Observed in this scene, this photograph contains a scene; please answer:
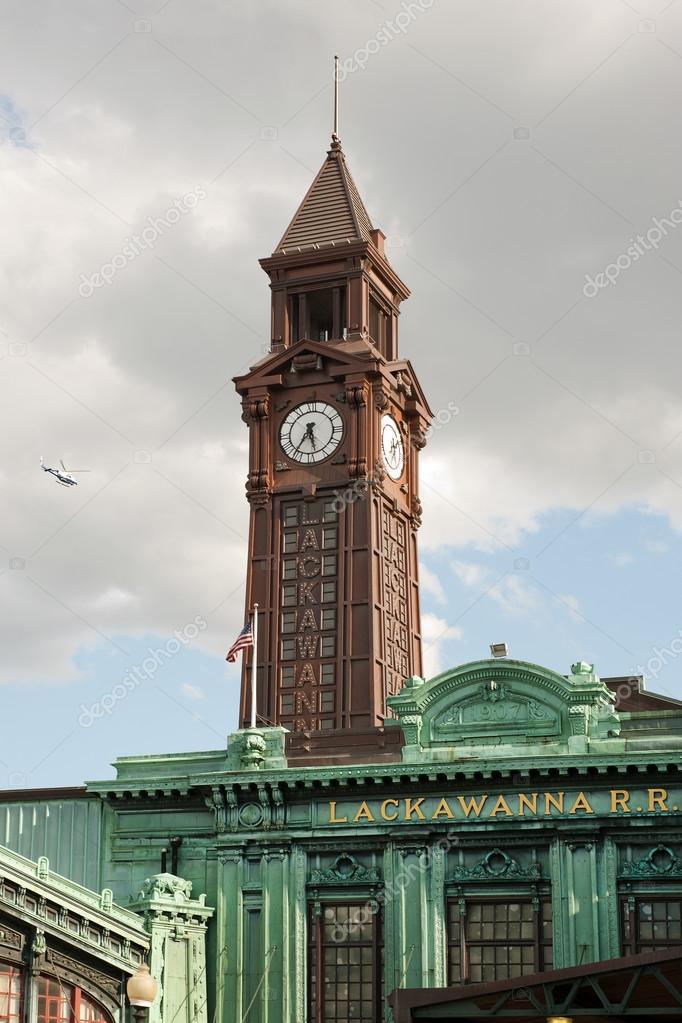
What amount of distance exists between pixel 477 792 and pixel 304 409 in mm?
38812

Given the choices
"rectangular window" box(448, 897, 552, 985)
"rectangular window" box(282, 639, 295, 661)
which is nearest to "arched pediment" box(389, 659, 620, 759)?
"rectangular window" box(448, 897, 552, 985)

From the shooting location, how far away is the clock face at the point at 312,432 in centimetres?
9788

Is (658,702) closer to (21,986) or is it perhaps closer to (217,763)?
(217,763)

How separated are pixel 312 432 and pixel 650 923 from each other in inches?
1710

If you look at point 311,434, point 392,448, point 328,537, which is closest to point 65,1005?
point 328,537

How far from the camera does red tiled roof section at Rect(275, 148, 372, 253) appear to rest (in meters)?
103

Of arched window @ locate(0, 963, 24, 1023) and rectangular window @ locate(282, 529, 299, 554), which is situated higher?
rectangular window @ locate(282, 529, 299, 554)

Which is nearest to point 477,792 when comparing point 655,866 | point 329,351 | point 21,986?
point 655,866

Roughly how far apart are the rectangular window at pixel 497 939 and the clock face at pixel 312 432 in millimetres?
38774

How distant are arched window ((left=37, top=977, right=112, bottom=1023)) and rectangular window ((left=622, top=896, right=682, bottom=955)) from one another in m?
18.8

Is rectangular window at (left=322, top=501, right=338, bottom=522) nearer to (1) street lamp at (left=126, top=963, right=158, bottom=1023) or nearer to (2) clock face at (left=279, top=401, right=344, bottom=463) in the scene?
(2) clock face at (left=279, top=401, right=344, bottom=463)

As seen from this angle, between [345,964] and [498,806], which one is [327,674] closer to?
[345,964]

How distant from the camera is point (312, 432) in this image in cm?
9819

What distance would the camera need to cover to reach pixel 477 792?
6431cm
